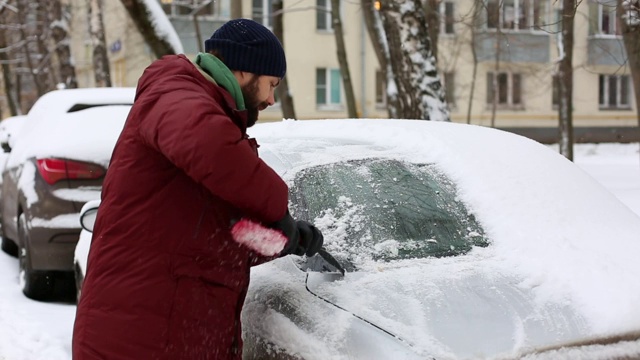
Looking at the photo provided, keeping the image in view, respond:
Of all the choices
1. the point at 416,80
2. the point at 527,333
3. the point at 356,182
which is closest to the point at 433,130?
the point at 356,182

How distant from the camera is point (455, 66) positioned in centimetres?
3112

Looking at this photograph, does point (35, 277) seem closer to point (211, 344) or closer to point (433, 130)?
point (433, 130)

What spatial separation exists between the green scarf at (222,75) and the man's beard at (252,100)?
0.21 ft

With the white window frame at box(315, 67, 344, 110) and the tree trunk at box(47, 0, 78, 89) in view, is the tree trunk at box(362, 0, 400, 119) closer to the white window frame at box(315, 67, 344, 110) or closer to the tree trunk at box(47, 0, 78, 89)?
the tree trunk at box(47, 0, 78, 89)

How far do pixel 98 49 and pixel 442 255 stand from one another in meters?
19.1

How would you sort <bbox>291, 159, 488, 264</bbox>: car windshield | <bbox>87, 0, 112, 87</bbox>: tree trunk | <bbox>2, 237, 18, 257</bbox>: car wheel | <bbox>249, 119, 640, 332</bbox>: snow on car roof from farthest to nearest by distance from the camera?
<bbox>87, 0, 112, 87</bbox>: tree trunk < <bbox>2, 237, 18, 257</bbox>: car wheel < <bbox>291, 159, 488, 264</bbox>: car windshield < <bbox>249, 119, 640, 332</bbox>: snow on car roof

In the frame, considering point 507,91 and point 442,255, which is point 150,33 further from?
point 507,91

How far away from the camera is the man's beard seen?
246 centimetres

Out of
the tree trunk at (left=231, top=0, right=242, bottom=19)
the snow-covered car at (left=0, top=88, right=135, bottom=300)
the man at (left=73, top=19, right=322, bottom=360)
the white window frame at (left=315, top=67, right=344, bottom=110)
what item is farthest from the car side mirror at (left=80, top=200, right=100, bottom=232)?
the white window frame at (left=315, top=67, right=344, bottom=110)

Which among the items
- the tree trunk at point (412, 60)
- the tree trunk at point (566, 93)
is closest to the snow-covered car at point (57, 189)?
the tree trunk at point (412, 60)

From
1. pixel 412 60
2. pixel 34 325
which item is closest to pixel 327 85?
pixel 412 60

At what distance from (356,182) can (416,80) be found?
624 centimetres

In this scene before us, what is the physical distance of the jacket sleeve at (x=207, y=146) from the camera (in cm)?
208

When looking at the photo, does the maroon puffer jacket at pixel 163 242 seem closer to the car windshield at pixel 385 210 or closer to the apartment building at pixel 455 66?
the car windshield at pixel 385 210
